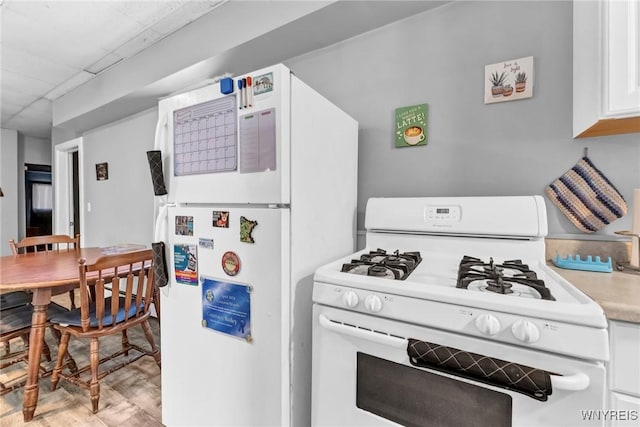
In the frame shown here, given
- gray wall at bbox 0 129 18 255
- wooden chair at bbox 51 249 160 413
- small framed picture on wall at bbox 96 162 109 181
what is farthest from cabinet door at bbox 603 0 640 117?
gray wall at bbox 0 129 18 255

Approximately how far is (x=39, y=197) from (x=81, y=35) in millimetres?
4803

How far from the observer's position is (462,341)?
828 millimetres

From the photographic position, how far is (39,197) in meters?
5.56

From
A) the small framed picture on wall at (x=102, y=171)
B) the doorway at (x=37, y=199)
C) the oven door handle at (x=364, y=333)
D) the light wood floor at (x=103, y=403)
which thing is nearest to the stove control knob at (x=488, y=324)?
the oven door handle at (x=364, y=333)

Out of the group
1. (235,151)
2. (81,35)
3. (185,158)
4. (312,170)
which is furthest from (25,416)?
(81,35)

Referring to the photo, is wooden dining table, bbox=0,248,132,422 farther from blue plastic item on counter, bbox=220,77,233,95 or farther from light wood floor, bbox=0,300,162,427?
blue plastic item on counter, bbox=220,77,233,95

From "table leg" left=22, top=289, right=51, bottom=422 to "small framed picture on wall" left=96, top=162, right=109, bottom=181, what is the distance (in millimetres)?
2529

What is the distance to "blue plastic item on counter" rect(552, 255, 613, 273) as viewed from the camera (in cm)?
114

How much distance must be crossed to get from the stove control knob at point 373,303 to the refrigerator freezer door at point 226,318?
322 mm

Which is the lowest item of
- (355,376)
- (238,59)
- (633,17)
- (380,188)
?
(355,376)

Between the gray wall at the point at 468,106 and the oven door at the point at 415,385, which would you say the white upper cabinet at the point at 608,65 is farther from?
the oven door at the point at 415,385

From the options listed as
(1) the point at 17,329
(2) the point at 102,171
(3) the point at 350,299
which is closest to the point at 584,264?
(3) the point at 350,299

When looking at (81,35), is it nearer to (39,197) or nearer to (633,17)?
(633,17)

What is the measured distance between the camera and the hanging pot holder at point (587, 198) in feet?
4.18
